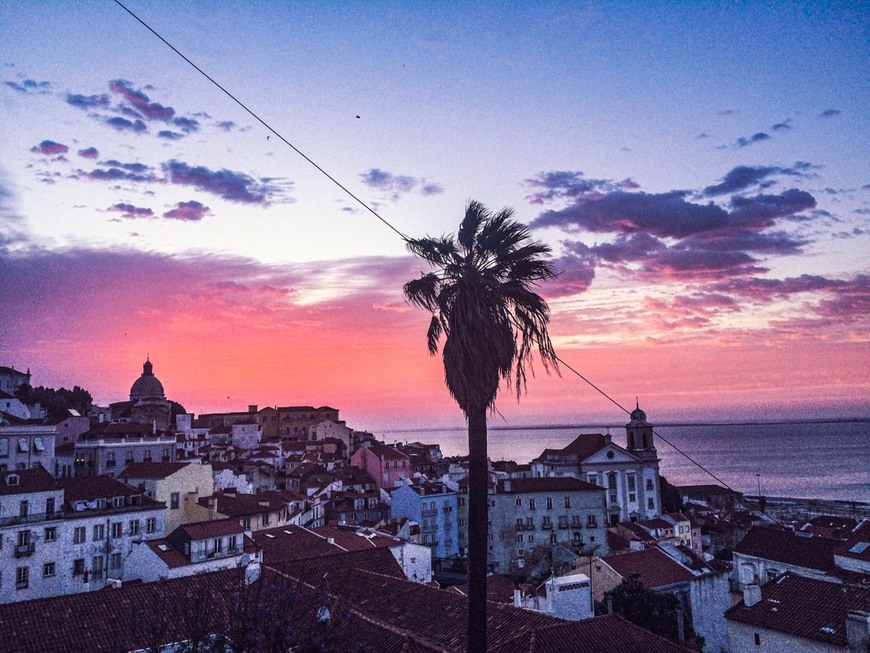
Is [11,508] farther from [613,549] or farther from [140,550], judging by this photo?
[613,549]

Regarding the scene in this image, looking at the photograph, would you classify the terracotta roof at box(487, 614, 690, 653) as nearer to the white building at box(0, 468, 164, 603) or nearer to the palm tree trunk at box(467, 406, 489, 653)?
the palm tree trunk at box(467, 406, 489, 653)

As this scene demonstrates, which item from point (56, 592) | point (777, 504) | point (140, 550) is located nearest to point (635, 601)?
point (140, 550)

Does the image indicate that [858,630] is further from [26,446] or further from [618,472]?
[618,472]

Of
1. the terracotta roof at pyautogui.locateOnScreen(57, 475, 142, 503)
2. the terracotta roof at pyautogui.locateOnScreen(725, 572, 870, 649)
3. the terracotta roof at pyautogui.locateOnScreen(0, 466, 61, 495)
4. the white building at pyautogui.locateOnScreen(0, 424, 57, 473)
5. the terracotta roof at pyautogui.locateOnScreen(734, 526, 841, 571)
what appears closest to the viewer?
the terracotta roof at pyautogui.locateOnScreen(725, 572, 870, 649)

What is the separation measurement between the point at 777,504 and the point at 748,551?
74673 mm

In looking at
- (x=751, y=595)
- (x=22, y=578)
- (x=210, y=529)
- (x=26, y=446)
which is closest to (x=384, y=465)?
(x=26, y=446)

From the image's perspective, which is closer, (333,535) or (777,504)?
(333,535)

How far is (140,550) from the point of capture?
125 ft

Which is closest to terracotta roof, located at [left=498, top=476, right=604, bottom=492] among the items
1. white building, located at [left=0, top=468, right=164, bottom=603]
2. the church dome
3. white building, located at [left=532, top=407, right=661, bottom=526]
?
white building, located at [left=532, top=407, right=661, bottom=526]

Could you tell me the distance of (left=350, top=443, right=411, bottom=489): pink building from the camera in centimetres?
8381

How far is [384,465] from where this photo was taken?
84.4m

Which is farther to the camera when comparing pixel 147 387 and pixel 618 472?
pixel 147 387

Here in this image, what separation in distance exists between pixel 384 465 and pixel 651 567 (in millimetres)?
50743

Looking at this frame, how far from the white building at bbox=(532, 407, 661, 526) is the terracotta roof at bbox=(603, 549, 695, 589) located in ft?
151
